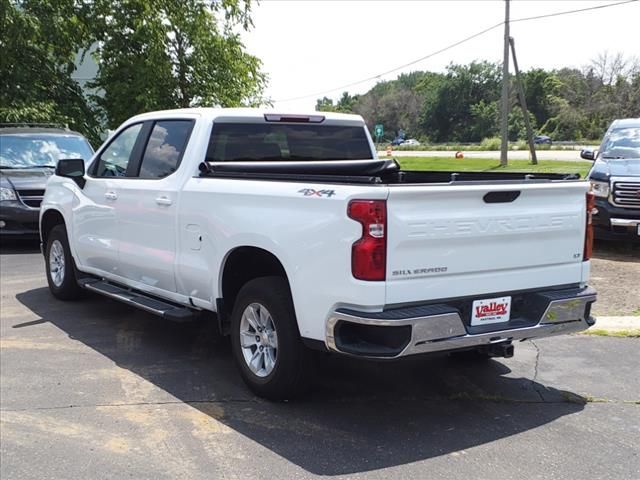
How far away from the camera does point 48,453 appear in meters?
3.78

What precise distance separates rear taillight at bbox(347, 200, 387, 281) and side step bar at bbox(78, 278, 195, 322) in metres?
1.97

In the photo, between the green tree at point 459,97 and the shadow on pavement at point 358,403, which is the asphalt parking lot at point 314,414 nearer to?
the shadow on pavement at point 358,403

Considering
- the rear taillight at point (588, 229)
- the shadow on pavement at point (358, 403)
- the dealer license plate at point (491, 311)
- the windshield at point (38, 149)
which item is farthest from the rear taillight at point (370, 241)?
the windshield at point (38, 149)

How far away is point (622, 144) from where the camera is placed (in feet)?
34.7

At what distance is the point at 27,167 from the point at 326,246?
29.7 feet

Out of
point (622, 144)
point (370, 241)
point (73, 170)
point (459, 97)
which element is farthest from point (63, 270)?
point (459, 97)

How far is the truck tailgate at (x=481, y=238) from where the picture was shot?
369 cm

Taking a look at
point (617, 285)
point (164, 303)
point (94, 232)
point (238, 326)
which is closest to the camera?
point (238, 326)

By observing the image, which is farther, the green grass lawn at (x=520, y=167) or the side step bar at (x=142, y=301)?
the green grass lawn at (x=520, y=167)

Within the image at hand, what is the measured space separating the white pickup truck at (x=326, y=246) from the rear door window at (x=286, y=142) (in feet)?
0.04

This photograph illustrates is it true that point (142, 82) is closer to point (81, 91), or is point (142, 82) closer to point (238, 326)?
point (81, 91)

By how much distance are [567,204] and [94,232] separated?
14.1 feet

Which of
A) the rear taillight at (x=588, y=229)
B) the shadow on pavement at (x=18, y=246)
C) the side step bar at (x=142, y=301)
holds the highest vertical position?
the rear taillight at (x=588, y=229)

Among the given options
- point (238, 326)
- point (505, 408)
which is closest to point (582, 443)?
point (505, 408)
